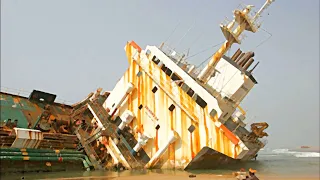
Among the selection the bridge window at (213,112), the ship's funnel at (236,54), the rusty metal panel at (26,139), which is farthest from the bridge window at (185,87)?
the rusty metal panel at (26,139)

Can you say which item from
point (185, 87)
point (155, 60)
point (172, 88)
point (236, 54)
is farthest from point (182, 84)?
point (236, 54)

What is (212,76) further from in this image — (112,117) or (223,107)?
(112,117)

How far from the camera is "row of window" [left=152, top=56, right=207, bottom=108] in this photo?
15677mm

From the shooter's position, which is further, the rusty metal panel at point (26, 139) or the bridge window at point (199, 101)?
the bridge window at point (199, 101)

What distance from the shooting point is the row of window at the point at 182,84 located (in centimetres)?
1568

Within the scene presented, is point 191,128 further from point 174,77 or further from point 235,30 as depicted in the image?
point 235,30

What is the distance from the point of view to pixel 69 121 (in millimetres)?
19734

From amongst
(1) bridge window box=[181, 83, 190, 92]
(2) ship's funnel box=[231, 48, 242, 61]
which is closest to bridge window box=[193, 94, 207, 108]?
(1) bridge window box=[181, 83, 190, 92]

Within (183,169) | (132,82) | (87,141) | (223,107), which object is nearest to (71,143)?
(87,141)

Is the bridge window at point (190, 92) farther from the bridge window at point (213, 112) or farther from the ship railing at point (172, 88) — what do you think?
the bridge window at point (213, 112)

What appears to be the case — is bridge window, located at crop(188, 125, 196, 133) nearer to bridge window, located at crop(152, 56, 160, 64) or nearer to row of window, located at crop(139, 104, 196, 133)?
row of window, located at crop(139, 104, 196, 133)

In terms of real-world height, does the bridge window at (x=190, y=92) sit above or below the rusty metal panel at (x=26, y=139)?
below

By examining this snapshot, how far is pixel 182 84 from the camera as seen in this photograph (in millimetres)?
16688

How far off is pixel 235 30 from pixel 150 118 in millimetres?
7385
